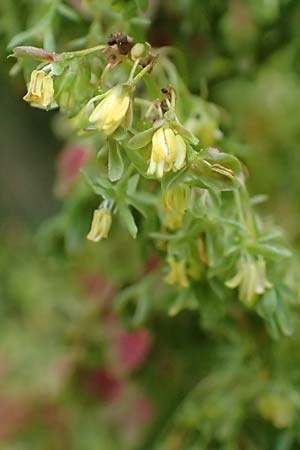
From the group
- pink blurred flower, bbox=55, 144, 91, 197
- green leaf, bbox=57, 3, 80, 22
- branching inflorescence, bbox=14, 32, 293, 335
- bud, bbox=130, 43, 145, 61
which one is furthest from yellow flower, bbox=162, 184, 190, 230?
pink blurred flower, bbox=55, 144, 91, 197

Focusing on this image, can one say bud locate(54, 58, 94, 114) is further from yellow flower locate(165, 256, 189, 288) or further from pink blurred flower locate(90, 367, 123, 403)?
pink blurred flower locate(90, 367, 123, 403)

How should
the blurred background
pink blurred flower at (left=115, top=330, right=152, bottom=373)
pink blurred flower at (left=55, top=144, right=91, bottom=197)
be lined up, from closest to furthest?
1. the blurred background
2. pink blurred flower at (left=55, top=144, right=91, bottom=197)
3. pink blurred flower at (left=115, top=330, right=152, bottom=373)

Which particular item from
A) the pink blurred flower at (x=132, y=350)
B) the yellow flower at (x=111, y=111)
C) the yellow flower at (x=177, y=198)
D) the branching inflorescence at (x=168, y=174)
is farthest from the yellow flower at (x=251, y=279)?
the pink blurred flower at (x=132, y=350)

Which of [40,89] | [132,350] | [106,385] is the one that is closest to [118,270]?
[132,350]

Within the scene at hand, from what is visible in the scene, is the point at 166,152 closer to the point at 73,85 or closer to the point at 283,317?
the point at 73,85

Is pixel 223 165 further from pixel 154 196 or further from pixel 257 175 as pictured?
pixel 257 175

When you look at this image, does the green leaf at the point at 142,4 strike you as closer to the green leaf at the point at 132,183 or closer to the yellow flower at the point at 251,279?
the green leaf at the point at 132,183
